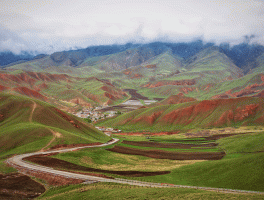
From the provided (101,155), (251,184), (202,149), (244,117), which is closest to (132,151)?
(101,155)

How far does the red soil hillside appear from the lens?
5527 inches

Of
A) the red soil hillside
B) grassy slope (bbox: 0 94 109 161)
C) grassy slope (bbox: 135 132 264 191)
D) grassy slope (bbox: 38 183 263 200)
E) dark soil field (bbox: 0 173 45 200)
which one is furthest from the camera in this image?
the red soil hillside

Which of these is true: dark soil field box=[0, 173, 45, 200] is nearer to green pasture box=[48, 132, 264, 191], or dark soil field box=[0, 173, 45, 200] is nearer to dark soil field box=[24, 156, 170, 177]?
dark soil field box=[24, 156, 170, 177]

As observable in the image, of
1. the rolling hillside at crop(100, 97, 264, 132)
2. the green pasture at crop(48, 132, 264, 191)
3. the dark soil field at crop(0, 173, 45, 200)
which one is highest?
the dark soil field at crop(0, 173, 45, 200)

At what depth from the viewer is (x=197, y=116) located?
15275 centimetres

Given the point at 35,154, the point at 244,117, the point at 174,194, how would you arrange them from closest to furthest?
1. the point at 174,194
2. the point at 35,154
3. the point at 244,117

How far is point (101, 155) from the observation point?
254ft

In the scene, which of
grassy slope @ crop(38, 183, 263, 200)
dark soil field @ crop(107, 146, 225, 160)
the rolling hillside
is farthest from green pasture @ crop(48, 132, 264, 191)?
the rolling hillside

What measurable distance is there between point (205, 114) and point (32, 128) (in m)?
115

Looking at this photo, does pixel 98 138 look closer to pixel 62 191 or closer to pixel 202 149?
pixel 202 149

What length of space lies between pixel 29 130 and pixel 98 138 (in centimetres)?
3323

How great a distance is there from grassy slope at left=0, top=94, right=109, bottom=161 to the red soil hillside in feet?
207

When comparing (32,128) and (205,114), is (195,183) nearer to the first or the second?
(32,128)

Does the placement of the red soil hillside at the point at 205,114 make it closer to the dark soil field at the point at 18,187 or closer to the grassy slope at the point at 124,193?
the grassy slope at the point at 124,193
